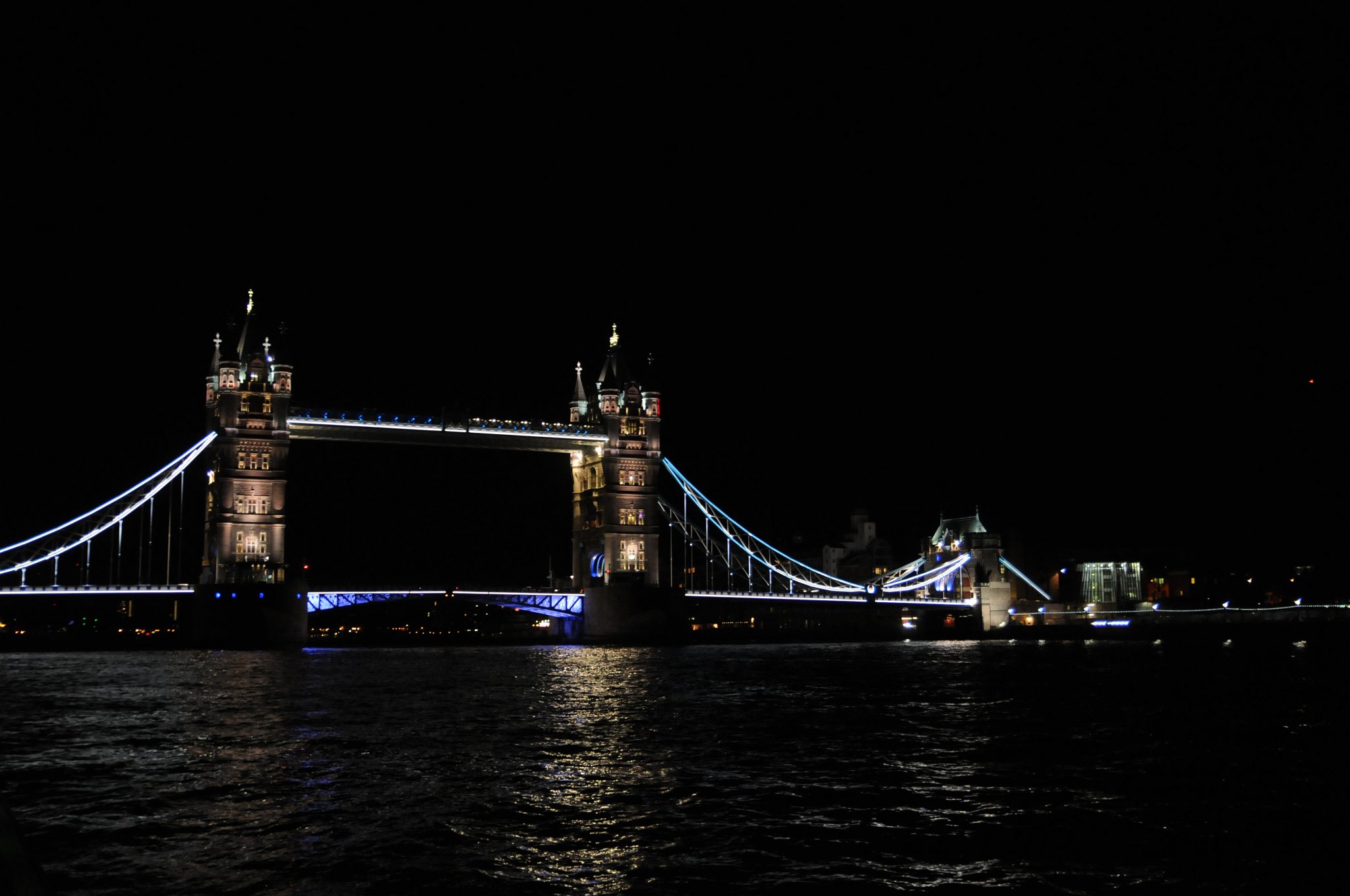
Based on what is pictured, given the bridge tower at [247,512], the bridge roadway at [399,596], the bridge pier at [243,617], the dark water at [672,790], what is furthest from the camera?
the bridge tower at [247,512]

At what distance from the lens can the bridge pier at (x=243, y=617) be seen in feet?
225

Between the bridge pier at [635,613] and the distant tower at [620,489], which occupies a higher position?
the distant tower at [620,489]

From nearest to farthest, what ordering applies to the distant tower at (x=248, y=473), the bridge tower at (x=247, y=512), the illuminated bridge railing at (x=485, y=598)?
the bridge tower at (x=247, y=512) → the distant tower at (x=248, y=473) → the illuminated bridge railing at (x=485, y=598)

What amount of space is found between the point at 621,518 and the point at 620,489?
6.56ft

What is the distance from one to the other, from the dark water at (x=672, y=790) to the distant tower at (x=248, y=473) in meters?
39.7

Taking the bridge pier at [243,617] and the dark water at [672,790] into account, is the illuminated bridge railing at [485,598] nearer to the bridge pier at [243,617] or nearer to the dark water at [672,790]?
the bridge pier at [243,617]

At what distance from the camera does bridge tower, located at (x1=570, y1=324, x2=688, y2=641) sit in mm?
82500

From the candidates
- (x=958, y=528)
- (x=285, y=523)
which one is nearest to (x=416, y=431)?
(x=285, y=523)

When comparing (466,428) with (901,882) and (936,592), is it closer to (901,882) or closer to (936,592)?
(936,592)

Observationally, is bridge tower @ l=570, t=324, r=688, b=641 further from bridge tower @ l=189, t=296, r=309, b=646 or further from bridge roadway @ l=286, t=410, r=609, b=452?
bridge tower @ l=189, t=296, r=309, b=646

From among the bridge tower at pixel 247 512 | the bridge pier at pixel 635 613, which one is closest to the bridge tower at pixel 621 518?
the bridge pier at pixel 635 613

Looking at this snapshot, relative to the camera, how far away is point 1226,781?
16.0 m

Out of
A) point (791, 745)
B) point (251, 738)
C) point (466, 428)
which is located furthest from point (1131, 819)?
point (466, 428)

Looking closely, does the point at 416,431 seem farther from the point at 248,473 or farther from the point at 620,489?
the point at 620,489
